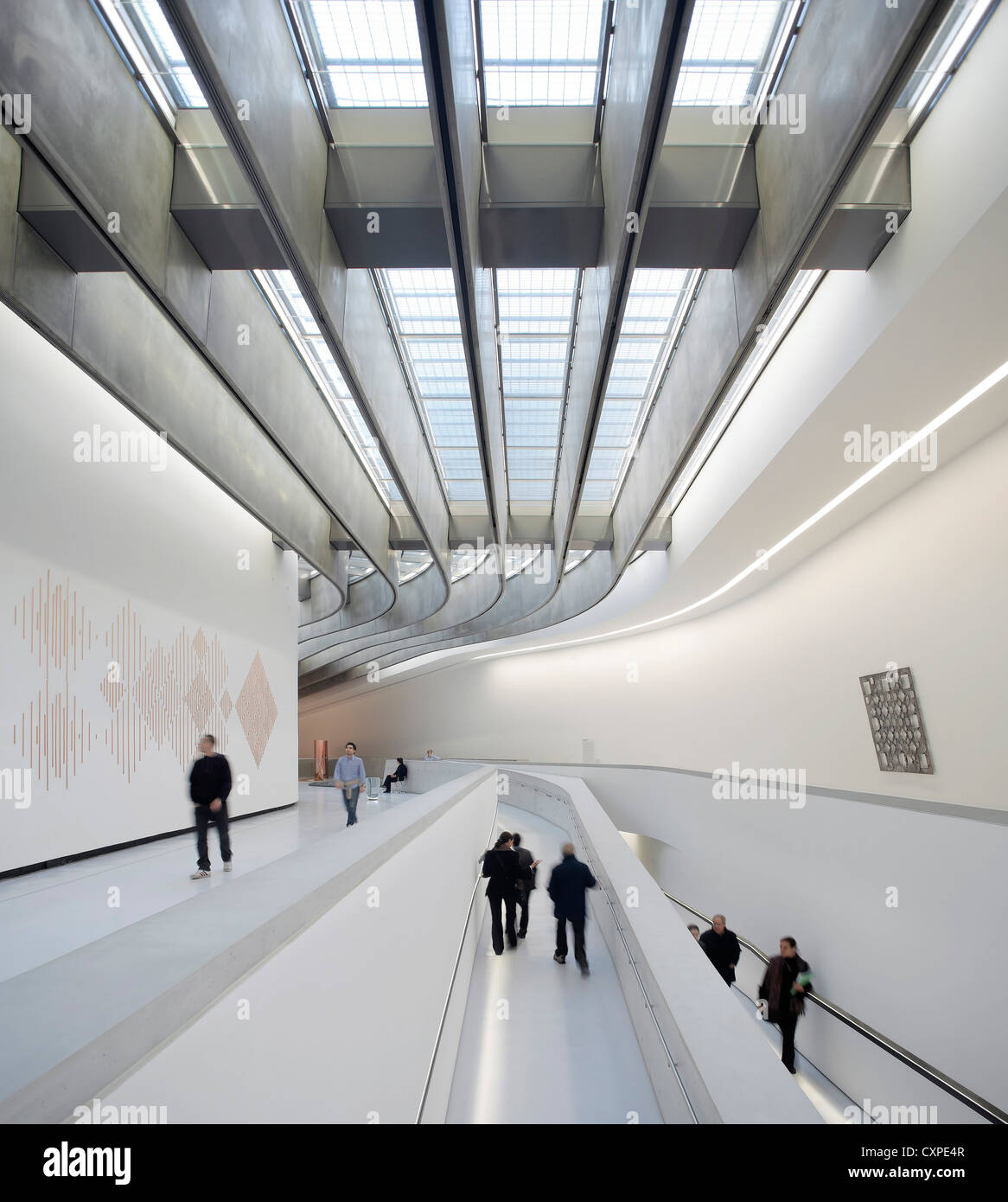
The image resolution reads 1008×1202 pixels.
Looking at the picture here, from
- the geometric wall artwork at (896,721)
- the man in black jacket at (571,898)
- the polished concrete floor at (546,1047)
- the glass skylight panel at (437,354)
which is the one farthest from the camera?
the geometric wall artwork at (896,721)

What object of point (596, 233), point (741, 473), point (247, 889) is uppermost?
point (596, 233)

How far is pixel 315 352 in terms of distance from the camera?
301 inches

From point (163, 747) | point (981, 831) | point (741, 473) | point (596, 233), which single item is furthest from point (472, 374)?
point (163, 747)

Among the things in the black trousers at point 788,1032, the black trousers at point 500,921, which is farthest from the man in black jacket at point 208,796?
the black trousers at point 788,1032

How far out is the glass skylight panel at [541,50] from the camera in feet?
13.9

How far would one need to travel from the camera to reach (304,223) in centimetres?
455

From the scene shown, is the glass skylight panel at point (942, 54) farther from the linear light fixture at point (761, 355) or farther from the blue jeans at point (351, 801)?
the blue jeans at point (351, 801)

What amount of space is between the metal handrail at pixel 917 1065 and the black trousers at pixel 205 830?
260 inches

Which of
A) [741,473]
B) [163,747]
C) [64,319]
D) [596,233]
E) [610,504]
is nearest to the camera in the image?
[596,233]

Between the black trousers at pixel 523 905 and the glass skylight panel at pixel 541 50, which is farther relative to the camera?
the black trousers at pixel 523 905

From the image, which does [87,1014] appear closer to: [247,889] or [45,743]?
[247,889]

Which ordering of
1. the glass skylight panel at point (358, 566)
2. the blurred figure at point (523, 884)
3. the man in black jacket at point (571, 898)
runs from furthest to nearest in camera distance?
the glass skylight panel at point (358, 566) → the blurred figure at point (523, 884) → the man in black jacket at point (571, 898)

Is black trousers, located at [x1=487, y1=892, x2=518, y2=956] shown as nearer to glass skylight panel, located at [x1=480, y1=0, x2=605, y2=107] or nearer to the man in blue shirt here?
the man in blue shirt

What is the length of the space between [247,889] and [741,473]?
25.9 feet
